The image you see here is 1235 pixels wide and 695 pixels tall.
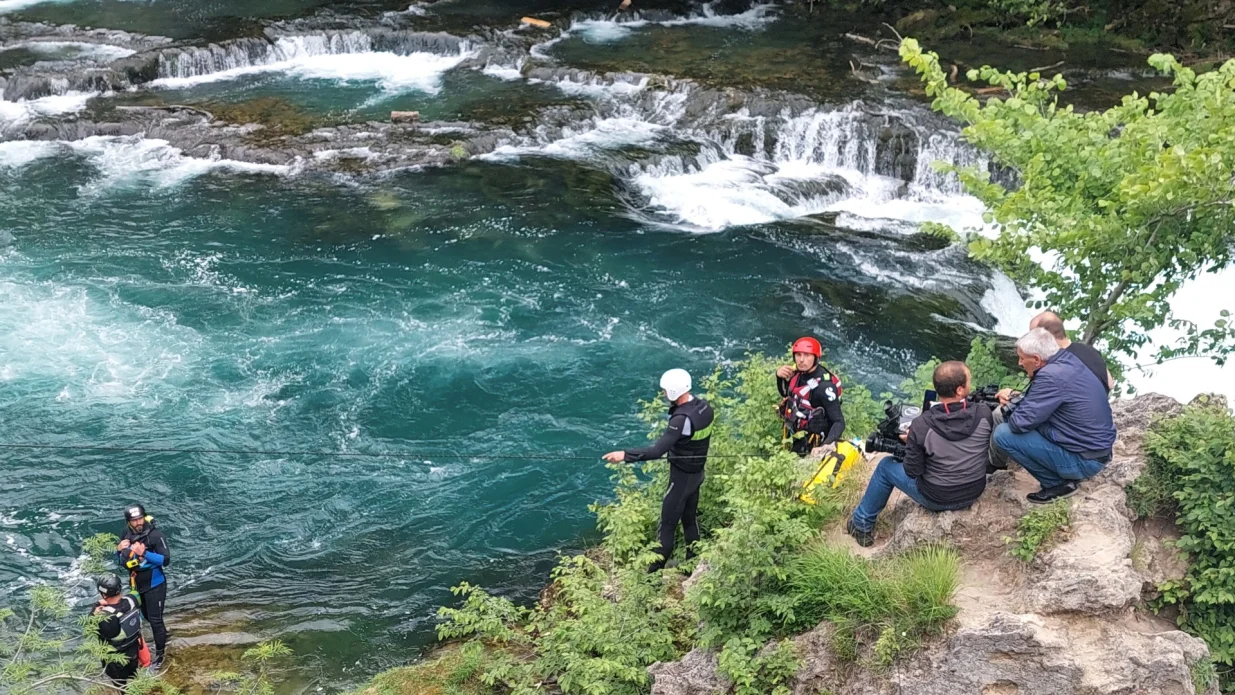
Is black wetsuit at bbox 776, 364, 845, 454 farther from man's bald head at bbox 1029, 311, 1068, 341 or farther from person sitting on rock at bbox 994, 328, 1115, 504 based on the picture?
man's bald head at bbox 1029, 311, 1068, 341

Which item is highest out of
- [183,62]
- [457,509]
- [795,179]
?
[183,62]

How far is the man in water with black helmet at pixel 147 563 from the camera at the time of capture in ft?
30.9

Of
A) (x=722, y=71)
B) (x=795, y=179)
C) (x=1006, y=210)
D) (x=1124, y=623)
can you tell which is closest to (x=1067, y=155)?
(x=1006, y=210)

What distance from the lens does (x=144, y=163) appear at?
70.7ft

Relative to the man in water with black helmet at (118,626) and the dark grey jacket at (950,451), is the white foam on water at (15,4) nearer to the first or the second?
the man in water with black helmet at (118,626)

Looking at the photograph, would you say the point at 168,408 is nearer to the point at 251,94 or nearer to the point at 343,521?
the point at 343,521

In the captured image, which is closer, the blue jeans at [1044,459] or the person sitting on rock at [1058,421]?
the person sitting on rock at [1058,421]

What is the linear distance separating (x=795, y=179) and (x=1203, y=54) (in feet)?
40.5

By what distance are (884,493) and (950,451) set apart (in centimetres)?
64

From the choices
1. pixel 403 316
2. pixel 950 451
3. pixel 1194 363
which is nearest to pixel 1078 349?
pixel 950 451

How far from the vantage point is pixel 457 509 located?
12.4m

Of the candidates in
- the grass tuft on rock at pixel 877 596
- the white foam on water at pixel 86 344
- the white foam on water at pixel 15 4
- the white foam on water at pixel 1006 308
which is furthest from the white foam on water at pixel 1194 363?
the white foam on water at pixel 15 4

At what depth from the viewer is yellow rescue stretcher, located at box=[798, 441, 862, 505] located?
25.3ft

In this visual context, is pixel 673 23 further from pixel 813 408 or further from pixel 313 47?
pixel 813 408
